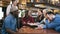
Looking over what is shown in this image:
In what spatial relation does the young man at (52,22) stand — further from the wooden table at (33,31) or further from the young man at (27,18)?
the young man at (27,18)

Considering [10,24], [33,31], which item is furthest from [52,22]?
[10,24]

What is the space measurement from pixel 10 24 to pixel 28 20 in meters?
0.32

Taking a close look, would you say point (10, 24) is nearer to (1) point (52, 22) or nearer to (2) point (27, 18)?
(2) point (27, 18)

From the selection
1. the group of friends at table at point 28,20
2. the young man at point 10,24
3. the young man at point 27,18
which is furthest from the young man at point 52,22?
the young man at point 10,24

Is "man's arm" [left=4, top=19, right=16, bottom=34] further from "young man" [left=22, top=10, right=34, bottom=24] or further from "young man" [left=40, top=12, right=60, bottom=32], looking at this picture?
"young man" [left=40, top=12, right=60, bottom=32]

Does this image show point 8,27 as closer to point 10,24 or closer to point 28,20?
point 10,24

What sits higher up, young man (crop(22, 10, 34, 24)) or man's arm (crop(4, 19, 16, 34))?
young man (crop(22, 10, 34, 24))

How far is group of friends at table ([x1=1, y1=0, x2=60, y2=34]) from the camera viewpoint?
12.9ft

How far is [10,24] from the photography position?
394cm

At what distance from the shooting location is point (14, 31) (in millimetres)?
3949

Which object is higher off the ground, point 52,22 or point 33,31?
point 52,22

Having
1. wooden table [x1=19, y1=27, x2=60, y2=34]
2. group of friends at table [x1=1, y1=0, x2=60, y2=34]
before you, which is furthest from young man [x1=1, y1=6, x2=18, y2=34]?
wooden table [x1=19, y1=27, x2=60, y2=34]

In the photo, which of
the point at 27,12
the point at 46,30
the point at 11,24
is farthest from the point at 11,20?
the point at 46,30

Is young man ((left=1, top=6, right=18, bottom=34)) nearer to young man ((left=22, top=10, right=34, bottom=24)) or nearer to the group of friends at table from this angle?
the group of friends at table
